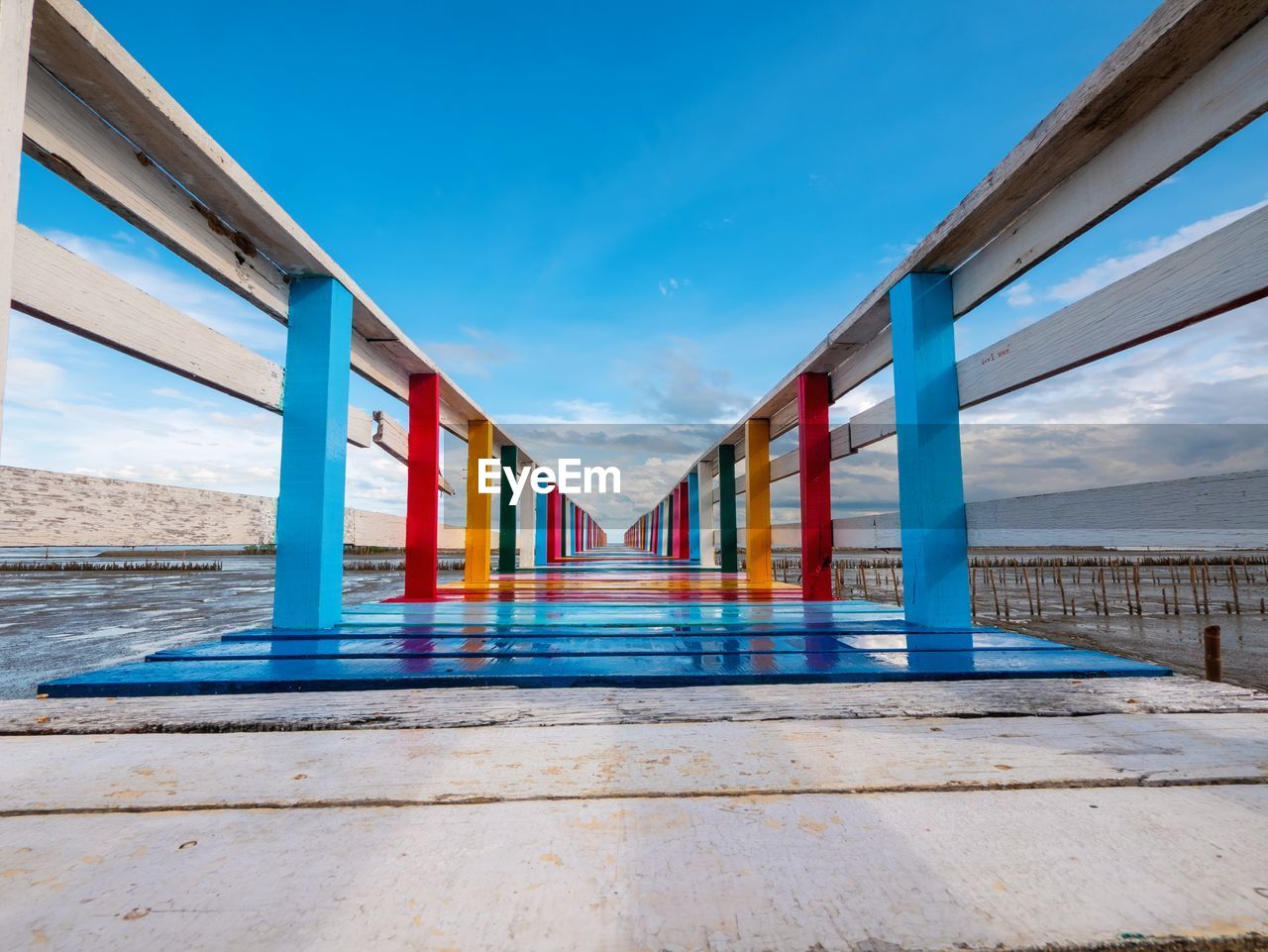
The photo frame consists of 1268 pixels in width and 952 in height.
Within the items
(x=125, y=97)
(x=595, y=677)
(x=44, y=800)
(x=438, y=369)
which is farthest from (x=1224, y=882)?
(x=438, y=369)

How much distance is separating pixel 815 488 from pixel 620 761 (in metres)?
4.35

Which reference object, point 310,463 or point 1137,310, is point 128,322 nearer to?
point 310,463

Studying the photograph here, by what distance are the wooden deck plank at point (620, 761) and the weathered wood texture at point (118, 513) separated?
1613mm

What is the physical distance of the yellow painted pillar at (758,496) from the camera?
7488 mm

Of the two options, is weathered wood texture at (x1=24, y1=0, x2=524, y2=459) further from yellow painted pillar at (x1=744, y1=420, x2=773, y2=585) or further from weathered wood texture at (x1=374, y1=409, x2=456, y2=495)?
yellow painted pillar at (x1=744, y1=420, x2=773, y2=585)

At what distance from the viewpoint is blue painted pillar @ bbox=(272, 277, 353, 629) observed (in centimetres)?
327

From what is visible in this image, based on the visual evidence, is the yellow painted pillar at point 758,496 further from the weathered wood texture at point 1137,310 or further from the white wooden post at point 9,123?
the white wooden post at point 9,123

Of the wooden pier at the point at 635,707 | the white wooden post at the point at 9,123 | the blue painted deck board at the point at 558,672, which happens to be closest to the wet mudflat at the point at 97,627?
the wooden pier at the point at 635,707

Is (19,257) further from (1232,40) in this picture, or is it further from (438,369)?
(1232,40)

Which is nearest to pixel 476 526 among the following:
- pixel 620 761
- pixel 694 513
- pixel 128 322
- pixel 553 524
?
pixel 128 322

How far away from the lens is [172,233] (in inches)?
102

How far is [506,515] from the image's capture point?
10258 millimetres

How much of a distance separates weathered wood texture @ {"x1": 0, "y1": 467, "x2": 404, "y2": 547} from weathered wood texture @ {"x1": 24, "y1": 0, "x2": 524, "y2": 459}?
117 centimetres

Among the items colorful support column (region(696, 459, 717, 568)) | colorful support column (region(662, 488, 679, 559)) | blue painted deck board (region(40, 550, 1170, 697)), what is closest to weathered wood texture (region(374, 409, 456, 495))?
blue painted deck board (region(40, 550, 1170, 697))
